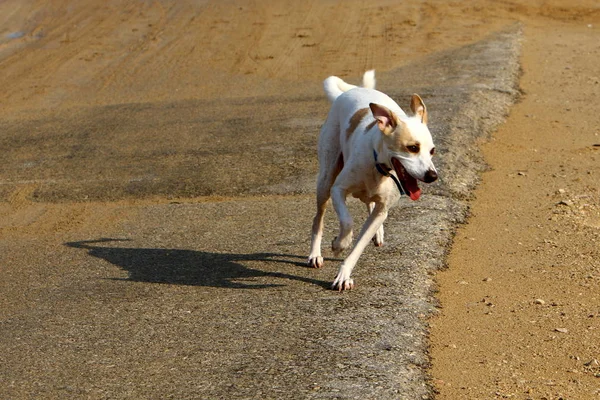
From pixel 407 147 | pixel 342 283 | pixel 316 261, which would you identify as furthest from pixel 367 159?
pixel 316 261

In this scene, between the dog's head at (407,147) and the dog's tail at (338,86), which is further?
the dog's tail at (338,86)

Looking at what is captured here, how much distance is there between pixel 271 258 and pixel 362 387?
8.44ft

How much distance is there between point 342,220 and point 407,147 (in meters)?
0.82

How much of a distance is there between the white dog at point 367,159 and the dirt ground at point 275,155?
538mm

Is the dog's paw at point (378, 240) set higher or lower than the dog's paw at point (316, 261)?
lower

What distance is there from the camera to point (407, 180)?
20.7 ft

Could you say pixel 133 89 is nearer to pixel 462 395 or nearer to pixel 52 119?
pixel 52 119

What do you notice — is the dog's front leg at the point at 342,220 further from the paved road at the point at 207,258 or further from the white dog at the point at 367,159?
the paved road at the point at 207,258

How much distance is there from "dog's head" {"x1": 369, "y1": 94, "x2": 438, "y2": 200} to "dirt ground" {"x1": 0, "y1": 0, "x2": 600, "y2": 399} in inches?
38.8

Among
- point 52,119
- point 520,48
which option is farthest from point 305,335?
point 520,48

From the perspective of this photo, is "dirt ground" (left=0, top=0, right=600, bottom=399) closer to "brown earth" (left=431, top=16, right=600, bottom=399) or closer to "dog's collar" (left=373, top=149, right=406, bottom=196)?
"brown earth" (left=431, top=16, right=600, bottom=399)

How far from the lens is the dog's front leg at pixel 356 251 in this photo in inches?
263

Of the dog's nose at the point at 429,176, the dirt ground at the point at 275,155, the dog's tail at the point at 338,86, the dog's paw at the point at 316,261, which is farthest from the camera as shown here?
the dog's tail at the point at 338,86

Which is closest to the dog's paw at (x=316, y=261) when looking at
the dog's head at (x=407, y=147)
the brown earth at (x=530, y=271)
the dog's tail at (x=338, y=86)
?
the brown earth at (x=530, y=271)
